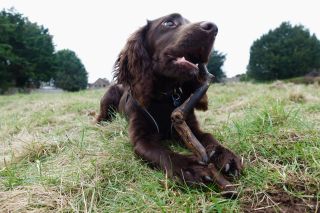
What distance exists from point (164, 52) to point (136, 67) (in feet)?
1.06

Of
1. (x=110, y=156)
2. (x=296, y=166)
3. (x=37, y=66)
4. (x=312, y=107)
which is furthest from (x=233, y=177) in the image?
(x=37, y=66)

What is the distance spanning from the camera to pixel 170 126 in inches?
108

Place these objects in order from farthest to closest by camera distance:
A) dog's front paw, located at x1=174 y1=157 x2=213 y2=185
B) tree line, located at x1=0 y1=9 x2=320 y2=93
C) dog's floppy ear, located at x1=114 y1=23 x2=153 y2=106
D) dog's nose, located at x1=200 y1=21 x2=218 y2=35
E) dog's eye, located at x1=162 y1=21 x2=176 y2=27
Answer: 1. tree line, located at x1=0 y1=9 x2=320 y2=93
2. dog's eye, located at x1=162 y1=21 x2=176 y2=27
3. dog's floppy ear, located at x1=114 y1=23 x2=153 y2=106
4. dog's nose, located at x1=200 y1=21 x2=218 y2=35
5. dog's front paw, located at x1=174 y1=157 x2=213 y2=185

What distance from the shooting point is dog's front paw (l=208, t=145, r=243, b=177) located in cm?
192

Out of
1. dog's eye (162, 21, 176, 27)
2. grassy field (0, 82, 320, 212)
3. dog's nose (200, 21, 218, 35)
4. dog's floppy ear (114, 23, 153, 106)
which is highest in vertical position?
dog's eye (162, 21, 176, 27)

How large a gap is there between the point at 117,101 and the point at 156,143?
6.57 ft

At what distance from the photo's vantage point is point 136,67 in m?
2.79

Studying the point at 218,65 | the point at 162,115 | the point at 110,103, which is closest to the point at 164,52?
the point at 162,115

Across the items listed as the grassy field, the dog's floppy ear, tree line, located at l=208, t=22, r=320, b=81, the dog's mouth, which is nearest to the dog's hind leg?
the dog's floppy ear

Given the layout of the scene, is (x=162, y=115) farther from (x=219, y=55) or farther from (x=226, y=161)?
(x=219, y=55)

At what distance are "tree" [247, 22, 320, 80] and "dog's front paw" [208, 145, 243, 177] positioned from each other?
33.7m

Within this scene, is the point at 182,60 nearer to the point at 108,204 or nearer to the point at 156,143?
the point at 156,143

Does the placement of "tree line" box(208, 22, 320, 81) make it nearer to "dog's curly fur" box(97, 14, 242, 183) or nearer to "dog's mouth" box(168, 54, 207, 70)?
"dog's curly fur" box(97, 14, 242, 183)

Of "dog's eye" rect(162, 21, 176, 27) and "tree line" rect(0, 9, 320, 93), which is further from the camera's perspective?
"tree line" rect(0, 9, 320, 93)
